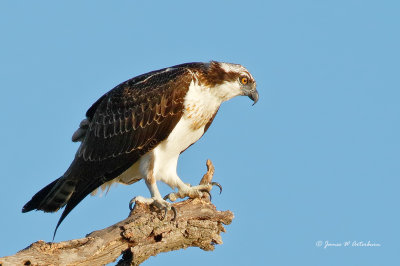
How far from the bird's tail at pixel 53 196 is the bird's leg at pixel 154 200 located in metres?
1.33

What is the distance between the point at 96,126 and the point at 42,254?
3.69m

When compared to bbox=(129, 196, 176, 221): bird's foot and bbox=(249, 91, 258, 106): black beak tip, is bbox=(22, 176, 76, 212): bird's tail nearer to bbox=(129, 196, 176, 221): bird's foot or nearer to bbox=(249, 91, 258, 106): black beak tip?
bbox=(129, 196, 176, 221): bird's foot

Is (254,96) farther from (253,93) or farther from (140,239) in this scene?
(140,239)

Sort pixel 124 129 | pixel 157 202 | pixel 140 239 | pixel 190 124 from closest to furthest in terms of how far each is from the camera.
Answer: pixel 140 239 → pixel 157 202 → pixel 190 124 → pixel 124 129

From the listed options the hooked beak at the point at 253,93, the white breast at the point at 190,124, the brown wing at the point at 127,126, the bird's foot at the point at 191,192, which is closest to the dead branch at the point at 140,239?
the bird's foot at the point at 191,192

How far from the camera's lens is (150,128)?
11031 mm

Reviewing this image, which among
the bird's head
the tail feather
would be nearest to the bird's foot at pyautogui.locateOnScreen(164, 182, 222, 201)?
the tail feather

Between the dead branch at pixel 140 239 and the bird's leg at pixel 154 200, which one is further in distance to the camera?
the bird's leg at pixel 154 200

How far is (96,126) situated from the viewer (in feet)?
38.5

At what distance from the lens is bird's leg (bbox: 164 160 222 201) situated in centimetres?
1127

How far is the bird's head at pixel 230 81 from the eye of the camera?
11.3m

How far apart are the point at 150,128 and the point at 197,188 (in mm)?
1269

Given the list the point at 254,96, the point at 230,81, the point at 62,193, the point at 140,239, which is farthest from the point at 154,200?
the point at 254,96

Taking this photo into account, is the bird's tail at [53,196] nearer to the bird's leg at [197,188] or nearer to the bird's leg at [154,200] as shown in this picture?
the bird's leg at [154,200]
